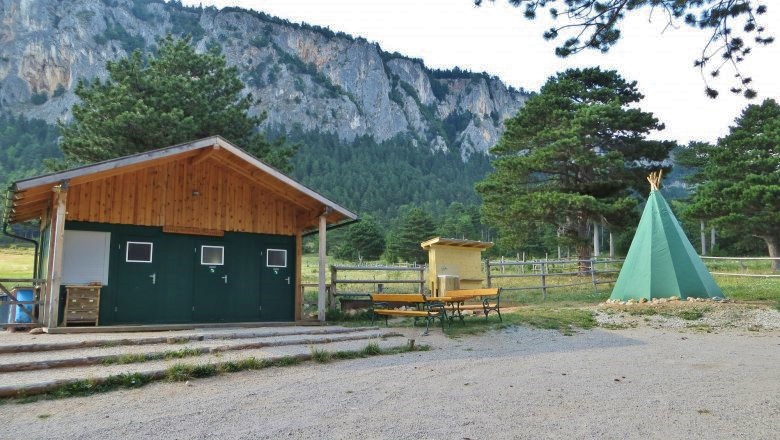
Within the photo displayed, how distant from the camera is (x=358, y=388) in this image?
17.0 feet

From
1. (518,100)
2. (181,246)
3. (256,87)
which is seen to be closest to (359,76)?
(256,87)

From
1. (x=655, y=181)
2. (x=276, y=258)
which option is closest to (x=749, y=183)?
(x=655, y=181)

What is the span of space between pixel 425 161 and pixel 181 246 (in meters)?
108

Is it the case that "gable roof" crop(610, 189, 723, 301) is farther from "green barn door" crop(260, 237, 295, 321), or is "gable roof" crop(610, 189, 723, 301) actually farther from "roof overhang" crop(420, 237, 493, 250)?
"green barn door" crop(260, 237, 295, 321)

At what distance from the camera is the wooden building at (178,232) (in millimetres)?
9445

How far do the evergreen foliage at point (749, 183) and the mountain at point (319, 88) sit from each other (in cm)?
5994

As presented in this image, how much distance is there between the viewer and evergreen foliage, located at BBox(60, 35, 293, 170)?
1564 cm

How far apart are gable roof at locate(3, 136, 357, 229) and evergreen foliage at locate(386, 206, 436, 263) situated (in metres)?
42.6

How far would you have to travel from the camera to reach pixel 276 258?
11.7 m

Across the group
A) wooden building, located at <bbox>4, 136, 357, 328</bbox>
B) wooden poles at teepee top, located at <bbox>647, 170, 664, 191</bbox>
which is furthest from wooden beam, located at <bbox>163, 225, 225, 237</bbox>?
wooden poles at teepee top, located at <bbox>647, 170, 664, 191</bbox>

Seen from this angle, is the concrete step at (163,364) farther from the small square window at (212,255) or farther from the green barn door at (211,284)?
the small square window at (212,255)

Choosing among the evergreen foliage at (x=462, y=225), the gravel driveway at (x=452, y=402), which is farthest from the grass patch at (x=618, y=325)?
the evergreen foliage at (x=462, y=225)

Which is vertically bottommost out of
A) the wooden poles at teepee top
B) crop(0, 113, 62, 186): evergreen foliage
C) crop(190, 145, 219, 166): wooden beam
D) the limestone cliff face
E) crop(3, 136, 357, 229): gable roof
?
crop(3, 136, 357, 229): gable roof

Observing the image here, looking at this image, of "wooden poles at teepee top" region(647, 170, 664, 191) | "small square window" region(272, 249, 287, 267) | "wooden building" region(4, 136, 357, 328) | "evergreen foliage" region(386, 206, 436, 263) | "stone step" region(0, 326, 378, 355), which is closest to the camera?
"stone step" region(0, 326, 378, 355)
